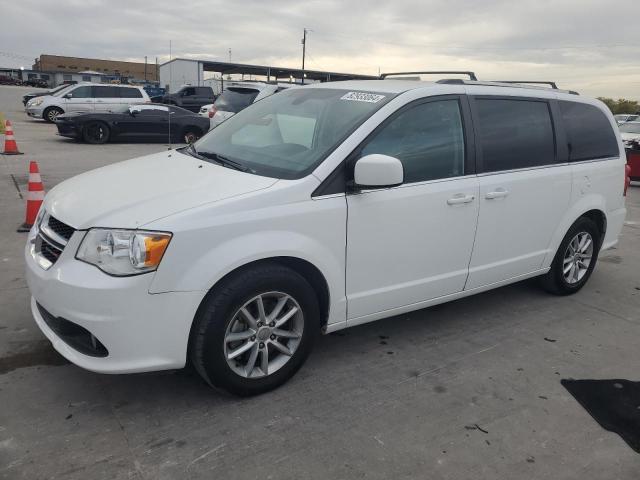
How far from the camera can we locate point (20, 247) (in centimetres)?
551

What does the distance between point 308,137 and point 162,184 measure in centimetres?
96

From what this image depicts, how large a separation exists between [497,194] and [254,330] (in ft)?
6.55

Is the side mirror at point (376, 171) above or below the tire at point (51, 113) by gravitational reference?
above

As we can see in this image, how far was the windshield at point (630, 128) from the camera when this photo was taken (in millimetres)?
13406

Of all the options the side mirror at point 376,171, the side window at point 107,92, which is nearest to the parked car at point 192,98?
the side window at point 107,92

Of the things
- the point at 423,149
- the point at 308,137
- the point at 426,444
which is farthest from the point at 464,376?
the point at 308,137

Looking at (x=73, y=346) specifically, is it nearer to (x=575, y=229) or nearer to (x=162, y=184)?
(x=162, y=184)

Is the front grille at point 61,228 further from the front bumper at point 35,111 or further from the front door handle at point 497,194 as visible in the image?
the front bumper at point 35,111

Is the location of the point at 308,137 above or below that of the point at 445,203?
above

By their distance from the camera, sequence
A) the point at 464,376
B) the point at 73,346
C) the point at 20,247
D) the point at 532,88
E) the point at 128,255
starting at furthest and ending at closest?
1. the point at 20,247
2. the point at 532,88
3. the point at 464,376
4. the point at 73,346
5. the point at 128,255

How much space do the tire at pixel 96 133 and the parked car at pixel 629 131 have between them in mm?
13008

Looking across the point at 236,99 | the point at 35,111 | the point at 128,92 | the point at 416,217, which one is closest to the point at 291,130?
the point at 416,217

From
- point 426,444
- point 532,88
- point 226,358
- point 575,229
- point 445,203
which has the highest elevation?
point 532,88

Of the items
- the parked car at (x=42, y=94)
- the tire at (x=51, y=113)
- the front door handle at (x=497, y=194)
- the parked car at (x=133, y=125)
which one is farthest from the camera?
the parked car at (x=42, y=94)
